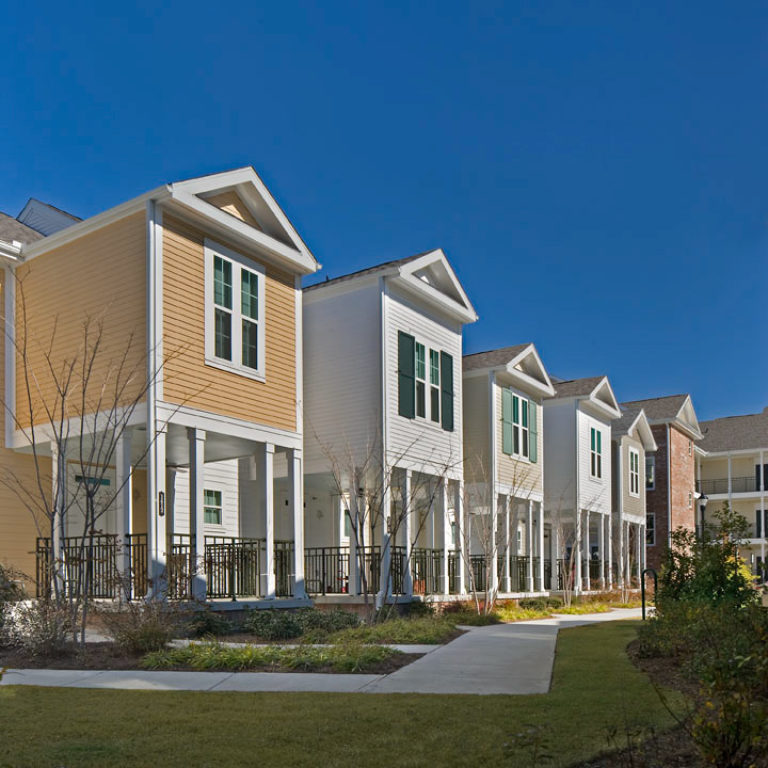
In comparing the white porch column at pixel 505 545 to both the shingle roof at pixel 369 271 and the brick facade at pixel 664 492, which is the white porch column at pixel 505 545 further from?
the brick facade at pixel 664 492

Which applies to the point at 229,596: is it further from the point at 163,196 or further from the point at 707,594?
the point at 707,594

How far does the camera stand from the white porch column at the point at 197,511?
48.2 feet

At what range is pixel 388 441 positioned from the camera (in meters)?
19.2

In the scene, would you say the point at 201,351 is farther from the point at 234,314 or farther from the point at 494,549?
the point at 494,549

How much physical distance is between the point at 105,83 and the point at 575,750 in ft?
70.7

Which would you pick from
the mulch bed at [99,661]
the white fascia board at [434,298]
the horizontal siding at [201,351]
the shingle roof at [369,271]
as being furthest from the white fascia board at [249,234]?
the mulch bed at [99,661]

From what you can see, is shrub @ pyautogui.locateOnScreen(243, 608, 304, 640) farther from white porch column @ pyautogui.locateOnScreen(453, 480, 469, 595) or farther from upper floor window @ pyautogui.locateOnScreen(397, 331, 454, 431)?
white porch column @ pyautogui.locateOnScreen(453, 480, 469, 595)

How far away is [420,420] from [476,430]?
4.89m

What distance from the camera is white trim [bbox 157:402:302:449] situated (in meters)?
14.6

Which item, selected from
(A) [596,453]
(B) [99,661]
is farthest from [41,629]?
Answer: (A) [596,453]

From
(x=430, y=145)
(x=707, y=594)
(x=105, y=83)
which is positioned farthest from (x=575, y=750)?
(x=105, y=83)

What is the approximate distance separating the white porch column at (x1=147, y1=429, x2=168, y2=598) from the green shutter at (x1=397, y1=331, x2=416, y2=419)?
6619 millimetres

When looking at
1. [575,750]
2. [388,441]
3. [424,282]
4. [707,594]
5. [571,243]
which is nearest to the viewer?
[575,750]

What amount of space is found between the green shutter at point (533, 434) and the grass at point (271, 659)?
17135 mm
